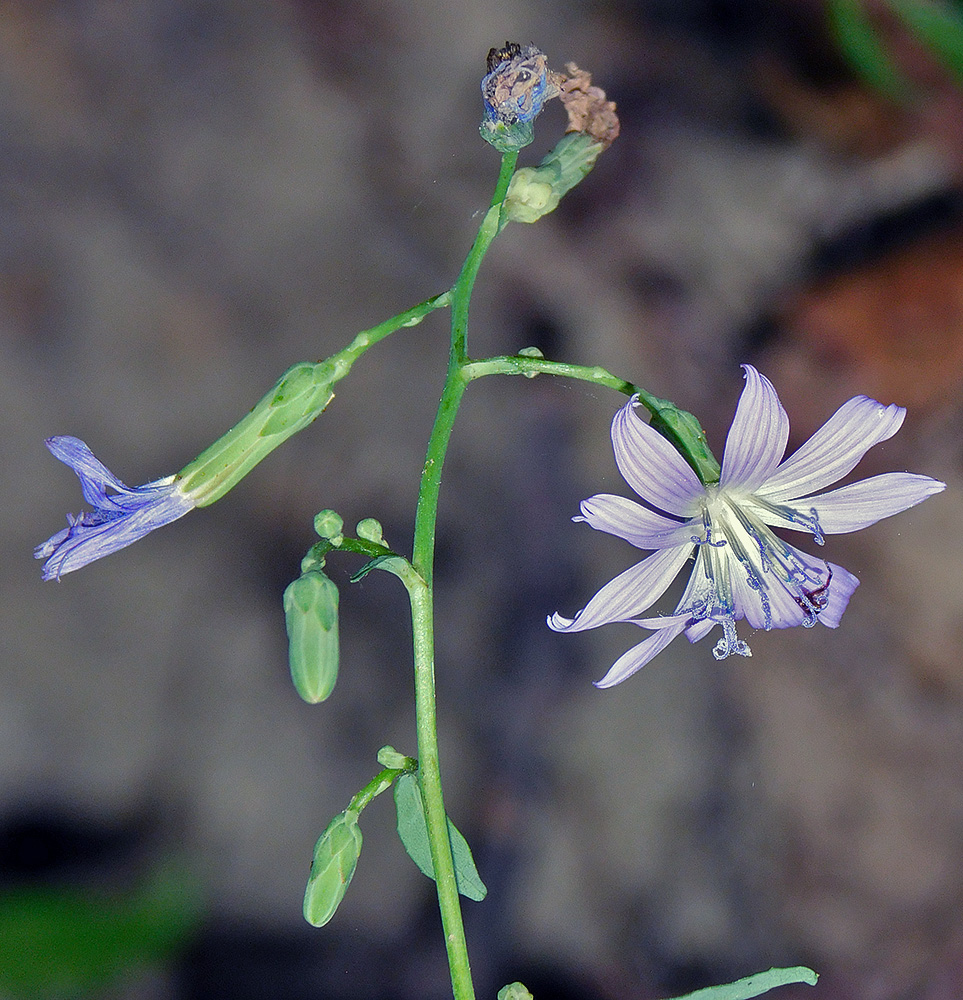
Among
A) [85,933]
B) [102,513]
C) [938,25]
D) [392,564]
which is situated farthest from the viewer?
[938,25]

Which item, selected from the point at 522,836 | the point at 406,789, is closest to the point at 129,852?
the point at 522,836

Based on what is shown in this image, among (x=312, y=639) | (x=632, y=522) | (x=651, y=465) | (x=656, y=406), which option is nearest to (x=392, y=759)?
(x=312, y=639)

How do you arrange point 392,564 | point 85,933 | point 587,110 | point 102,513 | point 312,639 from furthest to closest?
point 85,933 < point 587,110 < point 102,513 < point 392,564 < point 312,639

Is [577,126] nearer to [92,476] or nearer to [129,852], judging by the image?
[92,476]

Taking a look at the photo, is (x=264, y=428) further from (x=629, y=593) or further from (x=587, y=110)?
(x=587, y=110)

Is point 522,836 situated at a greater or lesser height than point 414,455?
lesser

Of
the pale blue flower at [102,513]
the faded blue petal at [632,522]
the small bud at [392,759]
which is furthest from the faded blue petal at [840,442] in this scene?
the pale blue flower at [102,513]
